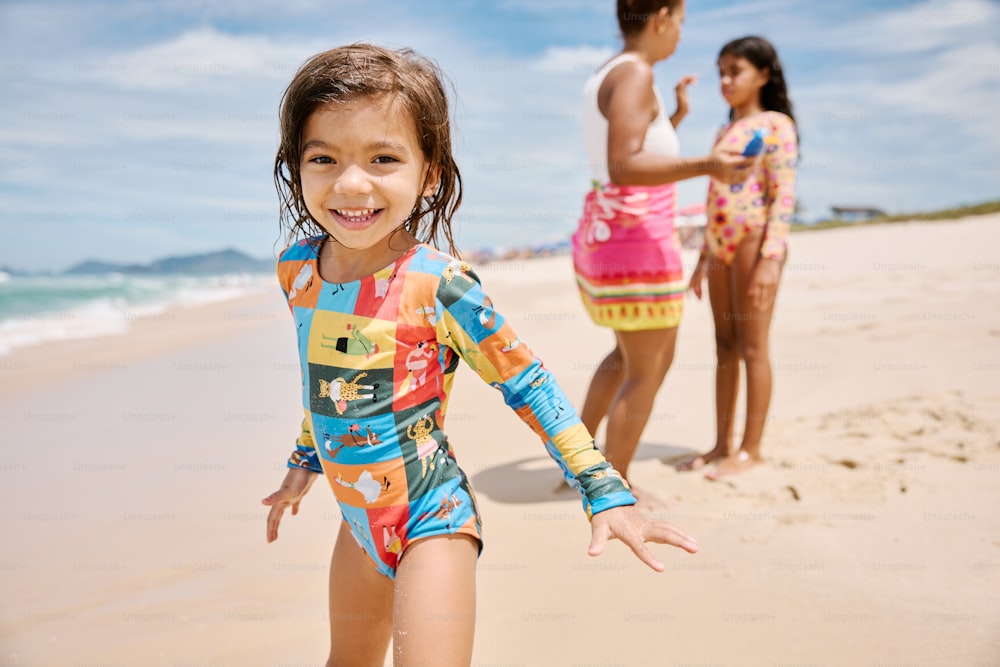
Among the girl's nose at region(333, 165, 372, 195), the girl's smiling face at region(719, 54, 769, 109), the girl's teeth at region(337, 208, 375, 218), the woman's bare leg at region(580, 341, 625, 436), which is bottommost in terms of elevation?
the woman's bare leg at region(580, 341, 625, 436)

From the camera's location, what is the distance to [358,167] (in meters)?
1.55

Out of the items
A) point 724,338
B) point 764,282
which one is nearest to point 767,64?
point 764,282

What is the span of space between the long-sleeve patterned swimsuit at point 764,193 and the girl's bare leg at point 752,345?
6 centimetres

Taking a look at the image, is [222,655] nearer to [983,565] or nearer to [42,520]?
[42,520]

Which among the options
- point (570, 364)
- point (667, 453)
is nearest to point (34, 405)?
point (570, 364)

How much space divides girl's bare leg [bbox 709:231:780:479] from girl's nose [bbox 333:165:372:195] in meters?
2.64

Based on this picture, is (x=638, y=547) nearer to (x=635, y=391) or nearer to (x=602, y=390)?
(x=635, y=391)

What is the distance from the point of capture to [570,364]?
689 cm

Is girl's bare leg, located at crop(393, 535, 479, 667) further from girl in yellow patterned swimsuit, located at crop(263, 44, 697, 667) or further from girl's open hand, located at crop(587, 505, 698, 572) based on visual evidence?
girl's open hand, located at crop(587, 505, 698, 572)

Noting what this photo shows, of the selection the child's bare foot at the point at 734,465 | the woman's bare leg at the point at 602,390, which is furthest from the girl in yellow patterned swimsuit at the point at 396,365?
the child's bare foot at the point at 734,465

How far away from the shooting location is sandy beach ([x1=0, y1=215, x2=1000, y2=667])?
221 centimetres

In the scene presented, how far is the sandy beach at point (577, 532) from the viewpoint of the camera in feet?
7.25

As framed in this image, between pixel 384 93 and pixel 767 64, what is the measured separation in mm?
2929

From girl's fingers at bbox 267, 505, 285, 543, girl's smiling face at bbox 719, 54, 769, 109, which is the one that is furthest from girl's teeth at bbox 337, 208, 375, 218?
girl's smiling face at bbox 719, 54, 769, 109
